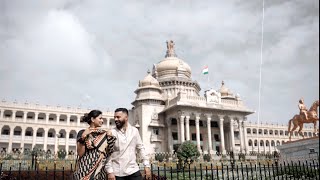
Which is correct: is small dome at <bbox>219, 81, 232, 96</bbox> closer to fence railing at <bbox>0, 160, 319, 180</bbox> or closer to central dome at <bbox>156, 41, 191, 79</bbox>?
central dome at <bbox>156, 41, 191, 79</bbox>

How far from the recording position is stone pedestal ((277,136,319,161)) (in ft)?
59.7

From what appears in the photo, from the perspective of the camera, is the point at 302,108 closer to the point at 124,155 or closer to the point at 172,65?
the point at 124,155

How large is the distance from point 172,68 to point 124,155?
45.8 metres

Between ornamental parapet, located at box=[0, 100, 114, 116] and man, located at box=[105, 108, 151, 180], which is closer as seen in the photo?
man, located at box=[105, 108, 151, 180]

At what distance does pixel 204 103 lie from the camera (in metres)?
41.8

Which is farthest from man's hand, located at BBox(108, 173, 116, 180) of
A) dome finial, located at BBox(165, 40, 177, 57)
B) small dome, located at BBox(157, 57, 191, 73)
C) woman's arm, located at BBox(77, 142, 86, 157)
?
dome finial, located at BBox(165, 40, 177, 57)

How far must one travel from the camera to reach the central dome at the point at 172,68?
50506 mm

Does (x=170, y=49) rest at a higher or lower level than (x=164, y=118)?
higher

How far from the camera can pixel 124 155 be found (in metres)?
5.25

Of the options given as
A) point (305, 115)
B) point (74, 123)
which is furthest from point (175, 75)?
point (305, 115)

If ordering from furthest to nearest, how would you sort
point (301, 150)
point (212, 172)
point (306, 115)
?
point (306, 115)
point (301, 150)
point (212, 172)

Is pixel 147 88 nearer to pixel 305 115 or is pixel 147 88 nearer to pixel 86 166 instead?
pixel 305 115

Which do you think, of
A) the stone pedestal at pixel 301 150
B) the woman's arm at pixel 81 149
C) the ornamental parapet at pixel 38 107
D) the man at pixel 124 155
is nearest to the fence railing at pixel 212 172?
the stone pedestal at pixel 301 150

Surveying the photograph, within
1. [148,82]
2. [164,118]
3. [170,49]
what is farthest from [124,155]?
[170,49]
